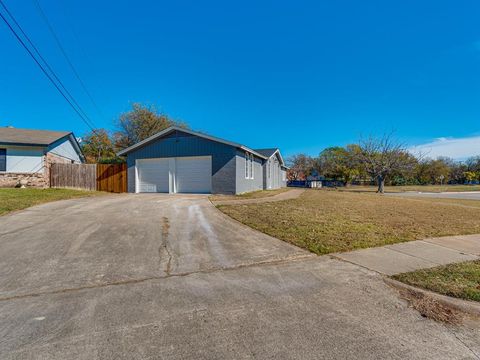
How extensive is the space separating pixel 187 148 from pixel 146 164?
11.4ft

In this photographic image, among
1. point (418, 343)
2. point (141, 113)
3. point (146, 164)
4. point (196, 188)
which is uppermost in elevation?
point (141, 113)

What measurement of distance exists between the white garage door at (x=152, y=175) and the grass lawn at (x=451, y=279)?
14.6m

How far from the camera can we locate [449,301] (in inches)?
112

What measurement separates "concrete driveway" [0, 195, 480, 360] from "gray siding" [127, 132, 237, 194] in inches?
381

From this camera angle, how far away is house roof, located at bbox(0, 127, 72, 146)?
53.8 feet

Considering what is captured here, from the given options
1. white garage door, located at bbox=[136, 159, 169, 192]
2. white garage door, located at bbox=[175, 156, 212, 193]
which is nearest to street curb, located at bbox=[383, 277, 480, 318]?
white garage door, located at bbox=[175, 156, 212, 193]

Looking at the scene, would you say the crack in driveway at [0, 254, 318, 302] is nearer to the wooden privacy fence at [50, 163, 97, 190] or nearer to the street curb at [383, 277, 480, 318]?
the street curb at [383, 277, 480, 318]

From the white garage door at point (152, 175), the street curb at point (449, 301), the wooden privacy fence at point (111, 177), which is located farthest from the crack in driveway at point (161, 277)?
the wooden privacy fence at point (111, 177)

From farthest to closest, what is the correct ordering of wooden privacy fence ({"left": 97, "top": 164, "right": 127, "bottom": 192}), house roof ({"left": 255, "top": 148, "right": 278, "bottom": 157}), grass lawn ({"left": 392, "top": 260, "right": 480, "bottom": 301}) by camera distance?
house roof ({"left": 255, "top": 148, "right": 278, "bottom": 157}) → wooden privacy fence ({"left": 97, "top": 164, "right": 127, "bottom": 192}) → grass lawn ({"left": 392, "top": 260, "right": 480, "bottom": 301})

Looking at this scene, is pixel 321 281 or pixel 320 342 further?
pixel 321 281

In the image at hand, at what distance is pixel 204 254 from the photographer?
4.52 meters

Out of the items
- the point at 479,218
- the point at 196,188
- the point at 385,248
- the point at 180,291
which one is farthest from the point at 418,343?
the point at 196,188

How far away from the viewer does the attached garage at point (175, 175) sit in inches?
613

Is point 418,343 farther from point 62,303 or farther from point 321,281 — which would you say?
point 62,303
